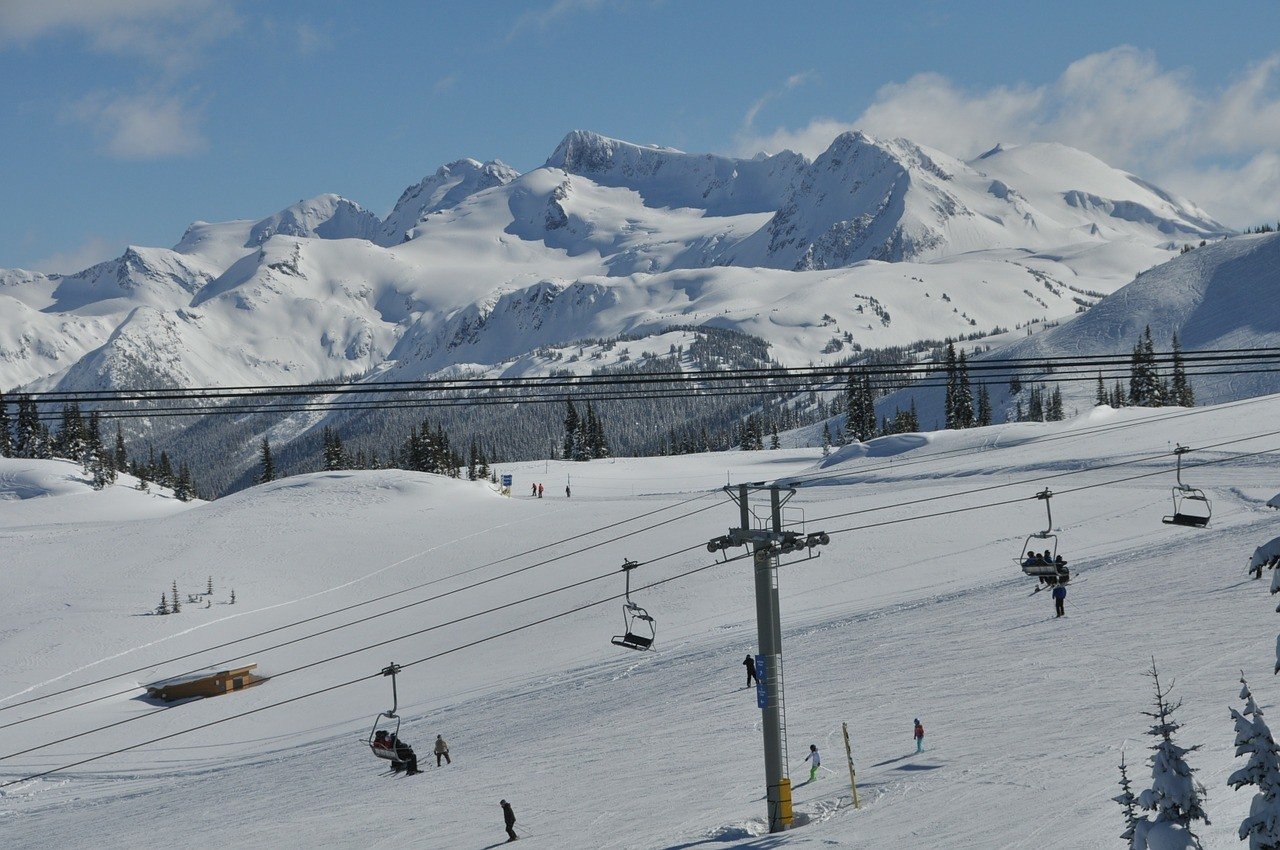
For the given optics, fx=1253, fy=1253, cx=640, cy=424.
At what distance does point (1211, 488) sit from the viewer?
6262cm

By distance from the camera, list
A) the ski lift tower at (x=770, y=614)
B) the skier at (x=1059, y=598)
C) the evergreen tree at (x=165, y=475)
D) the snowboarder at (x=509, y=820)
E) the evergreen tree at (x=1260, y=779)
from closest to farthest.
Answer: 1. the evergreen tree at (x=1260, y=779)
2. the ski lift tower at (x=770, y=614)
3. the snowboarder at (x=509, y=820)
4. the skier at (x=1059, y=598)
5. the evergreen tree at (x=165, y=475)

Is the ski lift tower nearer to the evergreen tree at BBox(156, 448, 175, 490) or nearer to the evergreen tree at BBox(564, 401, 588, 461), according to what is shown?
the evergreen tree at BBox(564, 401, 588, 461)

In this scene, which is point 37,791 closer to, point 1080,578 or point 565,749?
point 565,749

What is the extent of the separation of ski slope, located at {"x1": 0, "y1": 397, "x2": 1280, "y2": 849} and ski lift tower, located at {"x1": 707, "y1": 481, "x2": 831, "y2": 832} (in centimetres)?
119

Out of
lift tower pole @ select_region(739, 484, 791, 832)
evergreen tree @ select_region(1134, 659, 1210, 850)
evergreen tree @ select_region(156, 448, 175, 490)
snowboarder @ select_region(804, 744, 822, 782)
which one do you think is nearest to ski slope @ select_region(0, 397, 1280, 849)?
snowboarder @ select_region(804, 744, 822, 782)

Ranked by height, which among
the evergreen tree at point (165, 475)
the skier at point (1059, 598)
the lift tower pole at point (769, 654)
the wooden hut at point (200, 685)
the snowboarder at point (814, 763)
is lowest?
the wooden hut at point (200, 685)

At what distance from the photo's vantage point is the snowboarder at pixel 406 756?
3725 centimetres

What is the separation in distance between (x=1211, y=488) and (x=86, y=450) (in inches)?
4258

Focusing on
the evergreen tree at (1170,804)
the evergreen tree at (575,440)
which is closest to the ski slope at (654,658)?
the evergreen tree at (1170,804)

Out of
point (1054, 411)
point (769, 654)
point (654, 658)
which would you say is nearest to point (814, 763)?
point (769, 654)

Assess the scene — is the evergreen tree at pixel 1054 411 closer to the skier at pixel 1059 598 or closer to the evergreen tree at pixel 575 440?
the evergreen tree at pixel 575 440

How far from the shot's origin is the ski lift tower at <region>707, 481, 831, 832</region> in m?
23.9

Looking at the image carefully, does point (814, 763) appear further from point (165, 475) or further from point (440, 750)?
point (165, 475)

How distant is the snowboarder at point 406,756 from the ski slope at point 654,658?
0.57 m
